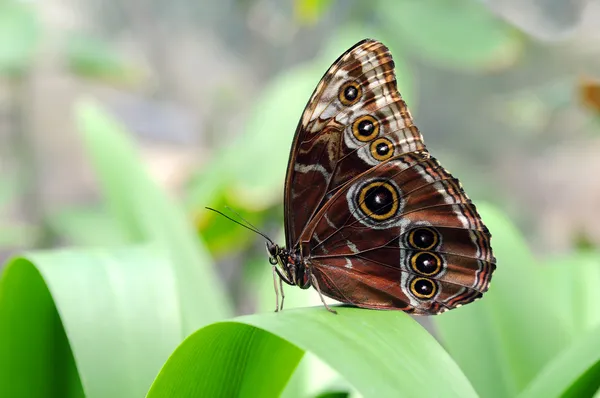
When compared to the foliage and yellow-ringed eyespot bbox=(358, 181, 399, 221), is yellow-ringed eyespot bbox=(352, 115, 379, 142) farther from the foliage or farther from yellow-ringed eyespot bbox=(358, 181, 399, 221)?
the foliage

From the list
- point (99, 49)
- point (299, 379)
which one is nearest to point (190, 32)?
point (99, 49)

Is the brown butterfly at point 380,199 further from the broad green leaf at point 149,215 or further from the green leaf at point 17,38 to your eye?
the green leaf at point 17,38

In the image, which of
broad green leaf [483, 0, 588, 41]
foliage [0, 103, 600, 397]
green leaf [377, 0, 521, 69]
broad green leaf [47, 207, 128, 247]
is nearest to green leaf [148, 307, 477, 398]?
foliage [0, 103, 600, 397]

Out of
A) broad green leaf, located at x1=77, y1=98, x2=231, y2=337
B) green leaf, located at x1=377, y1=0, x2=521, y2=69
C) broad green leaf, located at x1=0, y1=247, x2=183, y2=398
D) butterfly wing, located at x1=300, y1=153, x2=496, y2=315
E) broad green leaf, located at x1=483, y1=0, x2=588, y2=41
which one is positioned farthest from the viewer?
broad green leaf, located at x1=483, y1=0, x2=588, y2=41

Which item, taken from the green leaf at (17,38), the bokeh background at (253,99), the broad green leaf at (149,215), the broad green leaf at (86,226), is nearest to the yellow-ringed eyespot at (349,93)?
the broad green leaf at (149,215)

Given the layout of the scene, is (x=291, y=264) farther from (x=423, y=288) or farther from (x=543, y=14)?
(x=543, y=14)

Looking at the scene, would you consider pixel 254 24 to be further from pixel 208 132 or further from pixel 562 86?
pixel 562 86
